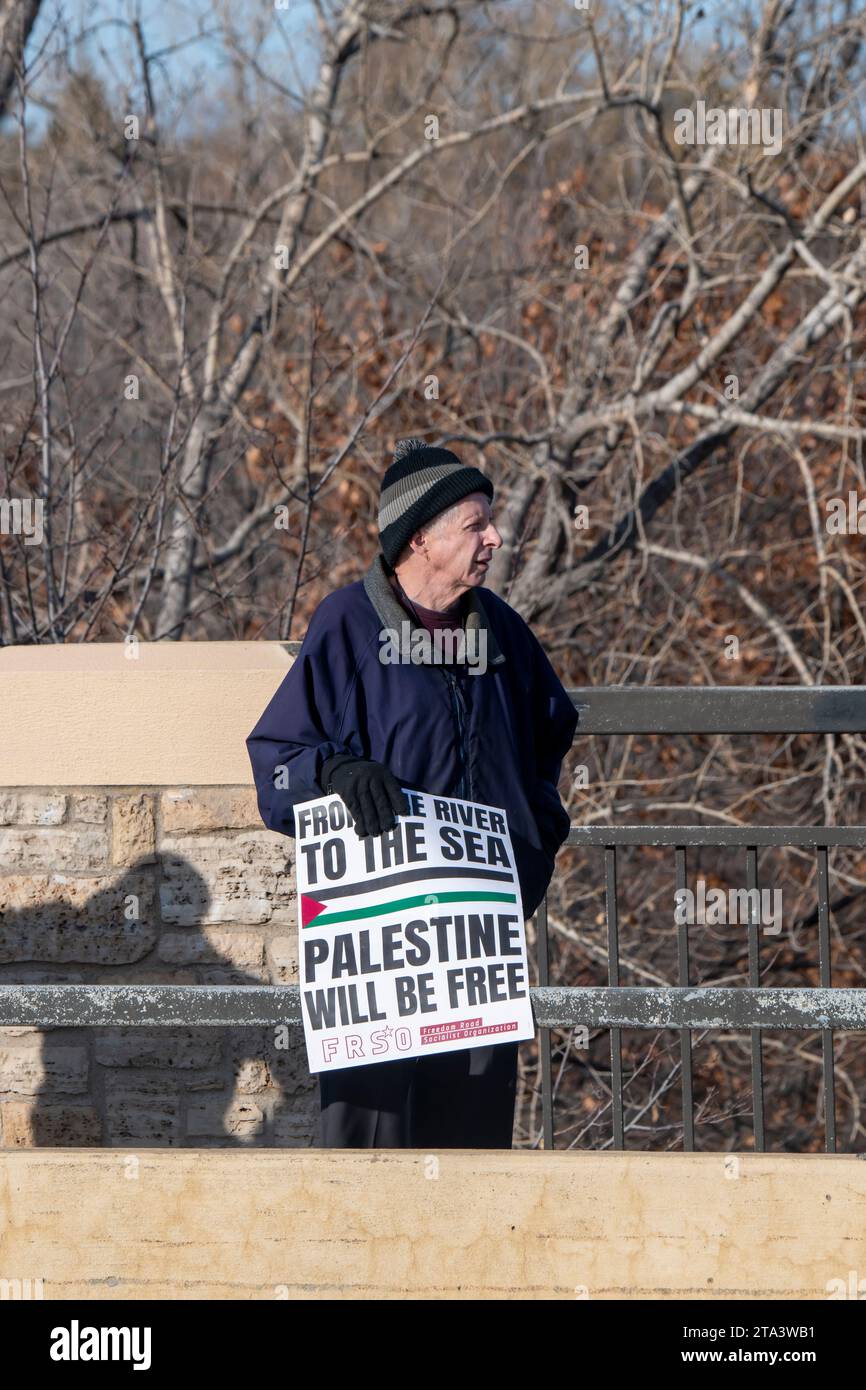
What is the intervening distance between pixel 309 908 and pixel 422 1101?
1.59ft

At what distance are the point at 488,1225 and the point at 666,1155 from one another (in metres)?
0.31

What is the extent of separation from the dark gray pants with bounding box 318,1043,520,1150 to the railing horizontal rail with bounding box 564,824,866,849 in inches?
38.2

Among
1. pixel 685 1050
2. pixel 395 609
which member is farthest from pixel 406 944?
pixel 685 1050

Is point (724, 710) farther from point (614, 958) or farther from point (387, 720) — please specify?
point (387, 720)

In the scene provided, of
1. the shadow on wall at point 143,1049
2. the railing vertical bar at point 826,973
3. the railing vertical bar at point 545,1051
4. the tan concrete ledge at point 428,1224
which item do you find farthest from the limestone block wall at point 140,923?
the tan concrete ledge at point 428,1224

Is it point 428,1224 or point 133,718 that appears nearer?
point 428,1224

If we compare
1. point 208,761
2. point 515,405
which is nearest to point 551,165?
point 515,405

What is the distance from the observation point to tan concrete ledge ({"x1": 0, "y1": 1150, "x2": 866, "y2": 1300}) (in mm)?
2377

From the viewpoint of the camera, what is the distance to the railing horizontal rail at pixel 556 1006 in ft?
7.02

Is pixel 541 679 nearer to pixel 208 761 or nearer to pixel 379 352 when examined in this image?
pixel 208 761

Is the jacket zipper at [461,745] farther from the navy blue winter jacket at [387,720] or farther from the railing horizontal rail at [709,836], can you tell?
the railing horizontal rail at [709,836]

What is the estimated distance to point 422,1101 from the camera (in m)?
2.96

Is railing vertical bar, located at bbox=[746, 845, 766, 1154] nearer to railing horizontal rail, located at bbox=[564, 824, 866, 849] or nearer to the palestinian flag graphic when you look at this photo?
railing horizontal rail, located at bbox=[564, 824, 866, 849]

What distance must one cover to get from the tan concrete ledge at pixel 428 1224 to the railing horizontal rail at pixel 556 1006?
0.30 metres
